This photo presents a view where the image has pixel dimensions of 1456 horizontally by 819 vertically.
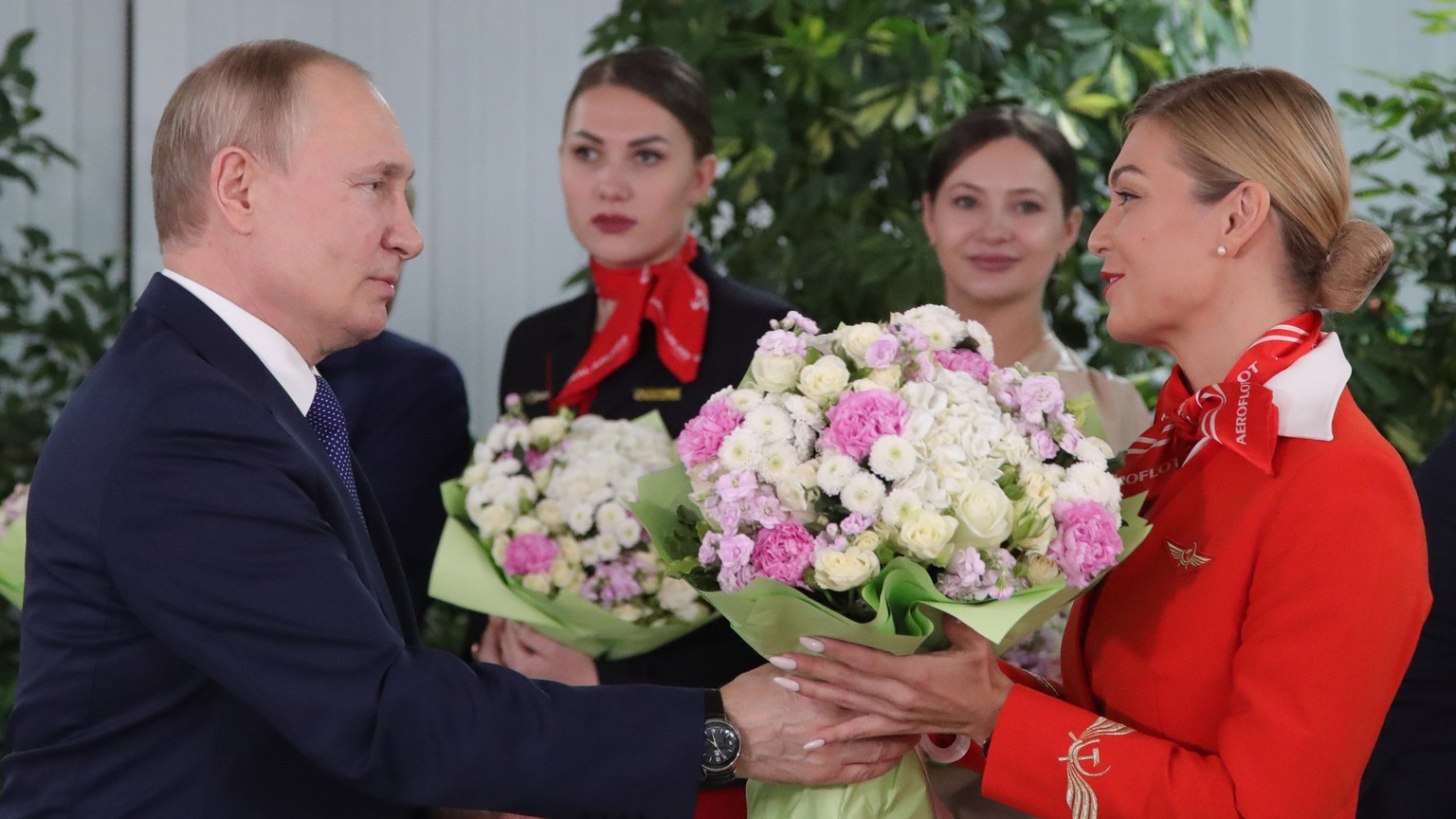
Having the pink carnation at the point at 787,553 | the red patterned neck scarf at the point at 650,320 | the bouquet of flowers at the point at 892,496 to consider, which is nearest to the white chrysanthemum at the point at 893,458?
the bouquet of flowers at the point at 892,496

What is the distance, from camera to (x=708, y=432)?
167cm

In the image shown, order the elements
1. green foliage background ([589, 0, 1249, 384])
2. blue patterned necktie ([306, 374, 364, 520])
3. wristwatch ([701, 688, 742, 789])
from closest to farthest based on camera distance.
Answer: wristwatch ([701, 688, 742, 789]) → blue patterned necktie ([306, 374, 364, 520]) → green foliage background ([589, 0, 1249, 384])

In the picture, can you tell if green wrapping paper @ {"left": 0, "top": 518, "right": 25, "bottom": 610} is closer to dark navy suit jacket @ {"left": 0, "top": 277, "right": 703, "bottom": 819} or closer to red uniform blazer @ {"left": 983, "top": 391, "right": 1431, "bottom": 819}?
dark navy suit jacket @ {"left": 0, "top": 277, "right": 703, "bottom": 819}

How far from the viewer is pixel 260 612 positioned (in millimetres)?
1464

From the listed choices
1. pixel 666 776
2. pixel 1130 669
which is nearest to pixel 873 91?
pixel 1130 669

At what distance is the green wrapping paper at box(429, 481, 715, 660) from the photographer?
86.4 inches

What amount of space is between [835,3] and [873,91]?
353mm

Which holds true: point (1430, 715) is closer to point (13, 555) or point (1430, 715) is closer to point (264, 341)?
point (264, 341)

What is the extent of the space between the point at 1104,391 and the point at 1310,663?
125 cm

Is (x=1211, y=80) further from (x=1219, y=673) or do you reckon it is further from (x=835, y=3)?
(x=835, y=3)

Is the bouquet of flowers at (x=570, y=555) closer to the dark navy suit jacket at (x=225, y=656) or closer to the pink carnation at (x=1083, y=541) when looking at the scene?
the dark navy suit jacket at (x=225, y=656)

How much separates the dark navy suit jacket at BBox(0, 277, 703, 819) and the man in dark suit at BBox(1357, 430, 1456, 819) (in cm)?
96

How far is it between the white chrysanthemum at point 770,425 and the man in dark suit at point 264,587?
0.30 metres

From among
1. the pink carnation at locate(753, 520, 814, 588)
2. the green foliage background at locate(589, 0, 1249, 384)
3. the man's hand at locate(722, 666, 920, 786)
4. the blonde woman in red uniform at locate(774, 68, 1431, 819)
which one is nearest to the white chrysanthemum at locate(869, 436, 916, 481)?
the pink carnation at locate(753, 520, 814, 588)
